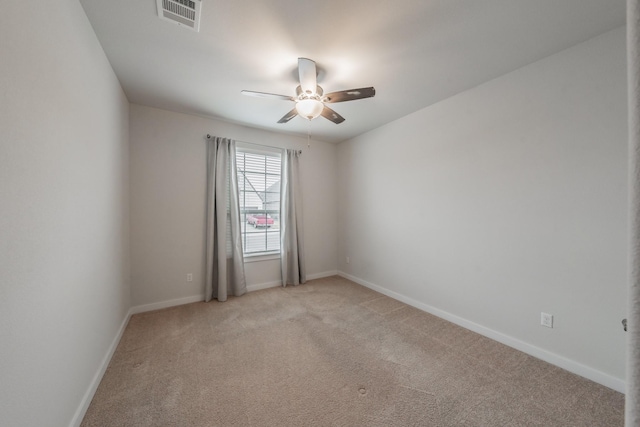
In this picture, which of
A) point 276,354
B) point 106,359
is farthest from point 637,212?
point 106,359

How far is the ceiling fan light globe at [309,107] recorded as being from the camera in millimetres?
2221

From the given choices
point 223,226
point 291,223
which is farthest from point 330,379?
point 291,223

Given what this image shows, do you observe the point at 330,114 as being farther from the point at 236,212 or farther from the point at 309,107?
the point at 236,212

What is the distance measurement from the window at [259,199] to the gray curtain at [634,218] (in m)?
3.76

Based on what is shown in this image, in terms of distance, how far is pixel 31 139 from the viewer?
1.13 m

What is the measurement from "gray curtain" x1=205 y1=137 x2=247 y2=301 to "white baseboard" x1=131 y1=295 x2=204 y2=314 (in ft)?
0.55

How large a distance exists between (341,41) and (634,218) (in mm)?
2089

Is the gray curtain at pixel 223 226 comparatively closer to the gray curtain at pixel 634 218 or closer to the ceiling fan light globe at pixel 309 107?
the ceiling fan light globe at pixel 309 107

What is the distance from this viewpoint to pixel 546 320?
2.11m

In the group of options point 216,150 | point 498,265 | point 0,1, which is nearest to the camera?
Result: point 0,1

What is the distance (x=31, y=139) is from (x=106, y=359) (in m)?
1.80

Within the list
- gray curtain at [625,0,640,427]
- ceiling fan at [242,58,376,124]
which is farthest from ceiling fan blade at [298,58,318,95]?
gray curtain at [625,0,640,427]

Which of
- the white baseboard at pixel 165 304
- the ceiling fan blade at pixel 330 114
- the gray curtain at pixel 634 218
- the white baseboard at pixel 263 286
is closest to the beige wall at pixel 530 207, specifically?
the ceiling fan blade at pixel 330 114

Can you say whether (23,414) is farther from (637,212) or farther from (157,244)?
(157,244)
